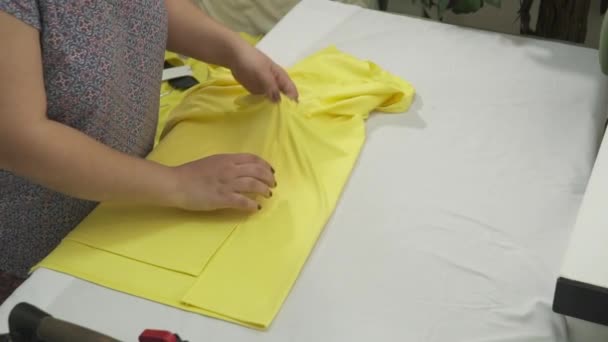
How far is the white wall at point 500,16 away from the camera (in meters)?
1.84

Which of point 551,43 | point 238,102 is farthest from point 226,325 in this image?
point 551,43

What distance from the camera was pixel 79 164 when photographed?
771 millimetres

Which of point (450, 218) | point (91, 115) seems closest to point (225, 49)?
point (91, 115)

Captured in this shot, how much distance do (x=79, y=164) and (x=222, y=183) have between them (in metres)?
0.17

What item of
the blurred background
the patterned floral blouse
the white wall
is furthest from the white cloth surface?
the patterned floral blouse

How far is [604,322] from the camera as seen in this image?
2.25 ft

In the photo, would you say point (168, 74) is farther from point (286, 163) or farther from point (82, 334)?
point (82, 334)

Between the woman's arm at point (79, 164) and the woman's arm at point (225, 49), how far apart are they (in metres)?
0.22

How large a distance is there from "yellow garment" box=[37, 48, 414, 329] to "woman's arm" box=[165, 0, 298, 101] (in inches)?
1.2

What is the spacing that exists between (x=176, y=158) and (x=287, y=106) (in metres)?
0.19

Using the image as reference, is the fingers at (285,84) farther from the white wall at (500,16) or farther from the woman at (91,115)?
the white wall at (500,16)

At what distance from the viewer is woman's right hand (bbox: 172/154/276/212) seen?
0.83 metres

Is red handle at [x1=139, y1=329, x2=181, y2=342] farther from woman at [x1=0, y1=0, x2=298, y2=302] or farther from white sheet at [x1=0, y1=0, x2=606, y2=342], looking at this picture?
woman at [x1=0, y1=0, x2=298, y2=302]

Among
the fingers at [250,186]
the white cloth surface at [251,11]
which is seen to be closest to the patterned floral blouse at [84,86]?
the fingers at [250,186]
